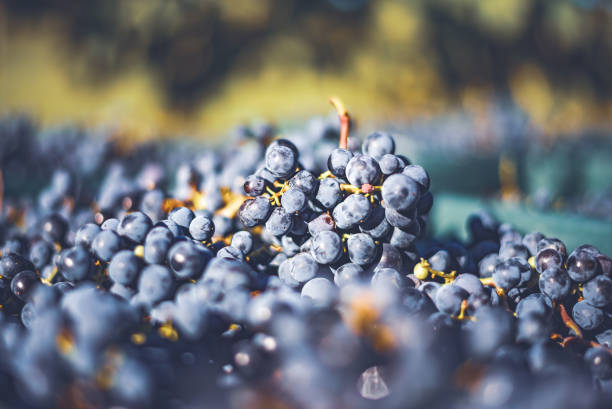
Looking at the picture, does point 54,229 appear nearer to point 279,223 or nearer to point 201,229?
point 201,229

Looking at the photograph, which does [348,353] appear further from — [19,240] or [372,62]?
[372,62]

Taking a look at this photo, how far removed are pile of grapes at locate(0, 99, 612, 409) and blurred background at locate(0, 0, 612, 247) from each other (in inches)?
64.1

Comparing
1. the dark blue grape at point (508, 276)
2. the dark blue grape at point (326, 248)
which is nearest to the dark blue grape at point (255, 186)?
the dark blue grape at point (326, 248)

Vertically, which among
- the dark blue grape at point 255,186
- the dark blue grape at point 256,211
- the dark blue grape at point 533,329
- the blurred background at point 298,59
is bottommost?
the dark blue grape at point 256,211

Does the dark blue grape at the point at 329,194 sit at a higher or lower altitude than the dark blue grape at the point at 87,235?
higher

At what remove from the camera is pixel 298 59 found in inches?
110

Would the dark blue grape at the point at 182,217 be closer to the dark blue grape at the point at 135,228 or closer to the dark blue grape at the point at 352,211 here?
the dark blue grape at the point at 135,228

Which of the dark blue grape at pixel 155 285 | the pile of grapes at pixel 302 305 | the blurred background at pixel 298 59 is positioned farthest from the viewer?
the blurred background at pixel 298 59

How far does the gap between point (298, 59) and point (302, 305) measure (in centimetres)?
272

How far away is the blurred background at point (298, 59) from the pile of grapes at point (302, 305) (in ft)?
5.34

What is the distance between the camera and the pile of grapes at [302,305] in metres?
0.30

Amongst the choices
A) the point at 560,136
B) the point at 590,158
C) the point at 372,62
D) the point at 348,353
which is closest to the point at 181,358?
the point at 348,353

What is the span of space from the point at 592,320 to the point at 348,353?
37cm

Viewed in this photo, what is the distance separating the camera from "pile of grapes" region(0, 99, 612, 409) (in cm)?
30
